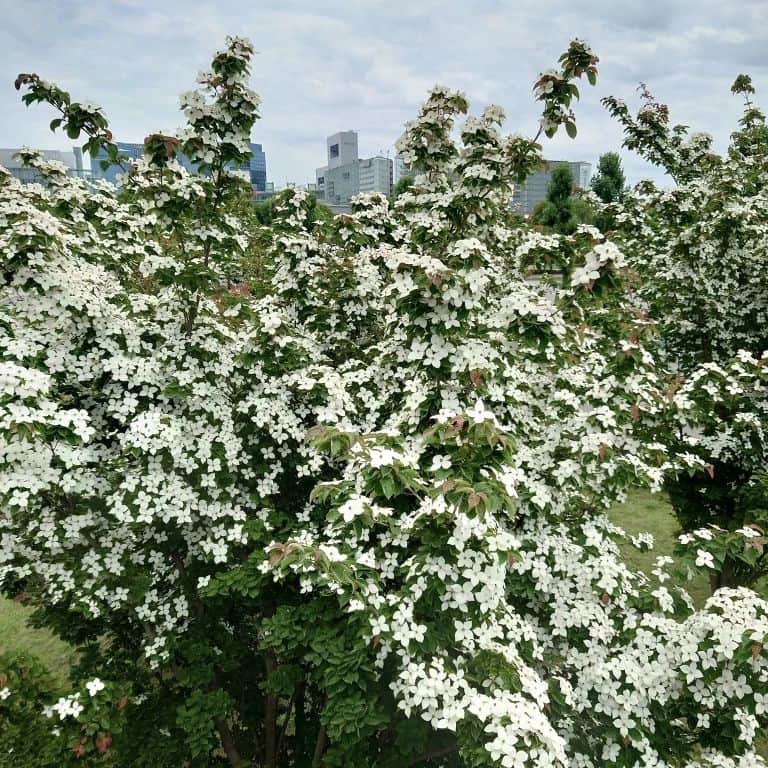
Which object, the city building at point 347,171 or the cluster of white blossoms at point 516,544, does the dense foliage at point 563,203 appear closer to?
the cluster of white blossoms at point 516,544

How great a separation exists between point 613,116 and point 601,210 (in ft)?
6.97

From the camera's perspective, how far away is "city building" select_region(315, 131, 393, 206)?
435ft

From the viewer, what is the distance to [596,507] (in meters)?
4.18

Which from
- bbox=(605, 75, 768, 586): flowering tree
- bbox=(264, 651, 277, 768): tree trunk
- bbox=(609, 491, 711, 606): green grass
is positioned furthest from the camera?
bbox=(609, 491, 711, 606): green grass

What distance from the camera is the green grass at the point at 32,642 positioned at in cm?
775

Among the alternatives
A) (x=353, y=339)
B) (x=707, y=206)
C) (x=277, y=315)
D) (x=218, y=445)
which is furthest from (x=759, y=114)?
(x=218, y=445)

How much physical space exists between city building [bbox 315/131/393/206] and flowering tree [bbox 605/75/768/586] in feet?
377

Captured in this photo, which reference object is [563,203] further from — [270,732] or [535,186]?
[535,186]

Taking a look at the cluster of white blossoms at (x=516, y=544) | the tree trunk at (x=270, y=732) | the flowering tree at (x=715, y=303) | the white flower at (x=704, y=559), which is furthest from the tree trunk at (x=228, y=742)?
the flowering tree at (x=715, y=303)

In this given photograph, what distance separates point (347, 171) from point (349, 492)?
160 meters

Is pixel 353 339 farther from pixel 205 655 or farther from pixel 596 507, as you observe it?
pixel 205 655

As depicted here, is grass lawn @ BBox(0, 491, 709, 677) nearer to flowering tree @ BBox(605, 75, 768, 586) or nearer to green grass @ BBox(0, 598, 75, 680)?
green grass @ BBox(0, 598, 75, 680)

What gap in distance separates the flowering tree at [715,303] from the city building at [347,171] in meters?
115

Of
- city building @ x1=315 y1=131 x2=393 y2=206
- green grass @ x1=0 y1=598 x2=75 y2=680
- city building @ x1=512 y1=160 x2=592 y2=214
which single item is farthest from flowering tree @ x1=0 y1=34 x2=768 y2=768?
city building @ x1=315 y1=131 x2=393 y2=206
